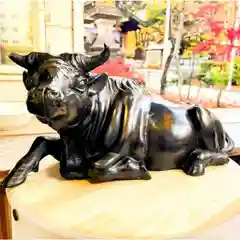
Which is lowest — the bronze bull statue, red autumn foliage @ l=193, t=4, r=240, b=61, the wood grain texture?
the wood grain texture

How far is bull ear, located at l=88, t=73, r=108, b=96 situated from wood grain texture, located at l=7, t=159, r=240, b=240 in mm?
158

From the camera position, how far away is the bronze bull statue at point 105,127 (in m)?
0.52

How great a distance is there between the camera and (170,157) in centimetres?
65

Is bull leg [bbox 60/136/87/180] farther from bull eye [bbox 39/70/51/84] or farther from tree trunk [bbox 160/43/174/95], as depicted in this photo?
tree trunk [bbox 160/43/174/95]

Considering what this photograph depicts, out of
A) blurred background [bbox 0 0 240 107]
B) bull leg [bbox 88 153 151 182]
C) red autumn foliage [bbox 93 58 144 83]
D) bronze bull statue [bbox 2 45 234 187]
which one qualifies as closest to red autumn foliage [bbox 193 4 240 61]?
blurred background [bbox 0 0 240 107]

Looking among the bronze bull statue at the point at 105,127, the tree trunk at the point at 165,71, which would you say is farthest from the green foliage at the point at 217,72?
Answer: the bronze bull statue at the point at 105,127

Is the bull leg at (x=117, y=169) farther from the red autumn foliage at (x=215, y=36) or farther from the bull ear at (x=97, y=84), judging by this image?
the red autumn foliage at (x=215, y=36)

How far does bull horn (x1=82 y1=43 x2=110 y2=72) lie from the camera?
524 mm

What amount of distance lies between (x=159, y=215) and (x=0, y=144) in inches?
24.0

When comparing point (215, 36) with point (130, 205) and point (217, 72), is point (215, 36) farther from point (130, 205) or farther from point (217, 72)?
point (130, 205)

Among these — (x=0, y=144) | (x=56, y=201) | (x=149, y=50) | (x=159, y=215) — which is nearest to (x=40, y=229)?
(x=56, y=201)

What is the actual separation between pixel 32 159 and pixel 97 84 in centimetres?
18

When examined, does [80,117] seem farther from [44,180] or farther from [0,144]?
[0,144]

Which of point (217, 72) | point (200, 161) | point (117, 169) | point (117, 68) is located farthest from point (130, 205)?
point (217, 72)
